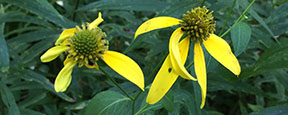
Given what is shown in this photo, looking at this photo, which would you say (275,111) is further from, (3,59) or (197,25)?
(3,59)

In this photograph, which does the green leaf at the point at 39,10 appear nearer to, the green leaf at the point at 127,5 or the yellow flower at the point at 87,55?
the green leaf at the point at 127,5

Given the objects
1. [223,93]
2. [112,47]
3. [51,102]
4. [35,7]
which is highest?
[35,7]

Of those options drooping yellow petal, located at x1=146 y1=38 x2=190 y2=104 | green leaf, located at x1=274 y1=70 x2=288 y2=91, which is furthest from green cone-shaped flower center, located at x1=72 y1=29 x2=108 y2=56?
green leaf, located at x1=274 y1=70 x2=288 y2=91

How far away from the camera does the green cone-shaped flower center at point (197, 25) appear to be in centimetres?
101

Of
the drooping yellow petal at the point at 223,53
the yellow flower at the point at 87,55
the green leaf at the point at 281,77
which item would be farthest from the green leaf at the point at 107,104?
the green leaf at the point at 281,77

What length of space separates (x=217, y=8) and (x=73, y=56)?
733 mm

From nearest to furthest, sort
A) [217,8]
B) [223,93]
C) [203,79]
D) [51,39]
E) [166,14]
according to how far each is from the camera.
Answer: [203,79] → [166,14] → [217,8] → [51,39] → [223,93]

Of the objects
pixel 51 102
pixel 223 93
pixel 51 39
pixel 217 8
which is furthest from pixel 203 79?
pixel 223 93

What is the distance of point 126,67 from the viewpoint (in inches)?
36.2

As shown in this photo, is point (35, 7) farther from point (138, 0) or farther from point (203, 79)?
point (203, 79)

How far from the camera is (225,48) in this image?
967mm

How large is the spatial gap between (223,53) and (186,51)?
0.12 metres

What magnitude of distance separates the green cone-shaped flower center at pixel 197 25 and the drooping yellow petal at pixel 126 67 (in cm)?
23

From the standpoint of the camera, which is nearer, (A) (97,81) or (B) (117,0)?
(B) (117,0)
